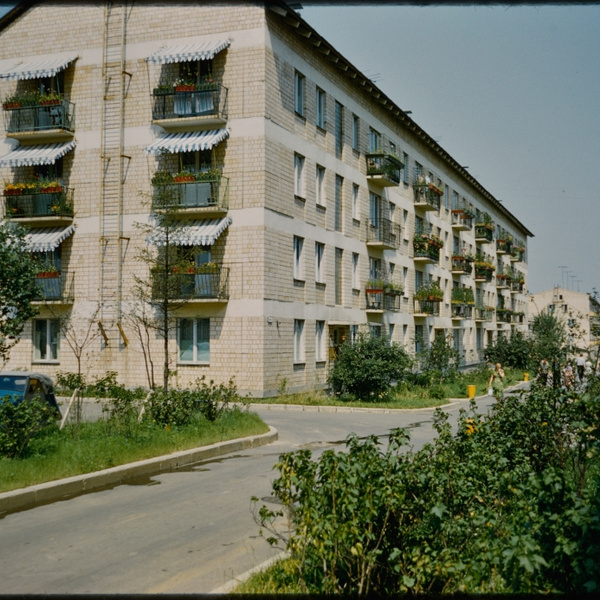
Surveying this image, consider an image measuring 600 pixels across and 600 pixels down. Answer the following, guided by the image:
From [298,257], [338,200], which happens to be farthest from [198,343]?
[338,200]

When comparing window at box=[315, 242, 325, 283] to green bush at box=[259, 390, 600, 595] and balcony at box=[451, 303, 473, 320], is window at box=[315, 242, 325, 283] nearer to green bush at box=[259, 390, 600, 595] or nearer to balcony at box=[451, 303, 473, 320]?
balcony at box=[451, 303, 473, 320]

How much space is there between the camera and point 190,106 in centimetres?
2694

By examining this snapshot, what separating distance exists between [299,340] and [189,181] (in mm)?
7302

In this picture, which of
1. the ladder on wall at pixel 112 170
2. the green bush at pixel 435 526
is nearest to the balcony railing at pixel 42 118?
the ladder on wall at pixel 112 170

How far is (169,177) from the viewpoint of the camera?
2586 centimetres

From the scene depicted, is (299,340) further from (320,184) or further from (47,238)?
(47,238)

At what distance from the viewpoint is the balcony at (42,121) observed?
93.9 ft

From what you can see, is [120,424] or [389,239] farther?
[389,239]

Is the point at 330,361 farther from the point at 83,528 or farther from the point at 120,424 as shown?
the point at 83,528

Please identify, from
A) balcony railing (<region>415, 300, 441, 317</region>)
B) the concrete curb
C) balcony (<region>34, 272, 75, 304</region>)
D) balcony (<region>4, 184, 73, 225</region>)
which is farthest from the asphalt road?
balcony railing (<region>415, 300, 441, 317</region>)

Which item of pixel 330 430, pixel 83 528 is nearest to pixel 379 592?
pixel 83 528

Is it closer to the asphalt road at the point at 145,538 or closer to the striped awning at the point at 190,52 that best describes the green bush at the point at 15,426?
the asphalt road at the point at 145,538

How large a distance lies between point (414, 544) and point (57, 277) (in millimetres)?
25607

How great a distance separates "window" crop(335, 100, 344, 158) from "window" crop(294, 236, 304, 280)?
559cm
